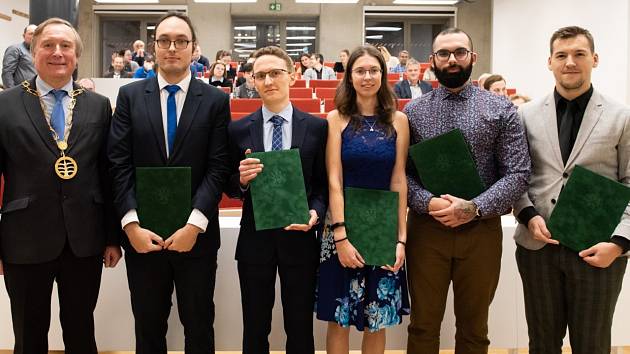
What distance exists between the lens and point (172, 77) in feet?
7.06

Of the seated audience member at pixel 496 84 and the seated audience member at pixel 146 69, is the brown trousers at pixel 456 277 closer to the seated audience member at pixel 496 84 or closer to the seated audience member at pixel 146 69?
the seated audience member at pixel 496 84

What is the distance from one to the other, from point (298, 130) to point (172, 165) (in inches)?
20.1

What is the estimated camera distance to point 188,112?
2119mm

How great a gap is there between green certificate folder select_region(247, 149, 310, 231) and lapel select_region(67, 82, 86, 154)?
68 centimetres

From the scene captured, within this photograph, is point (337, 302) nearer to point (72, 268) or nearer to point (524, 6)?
point (72, 268)

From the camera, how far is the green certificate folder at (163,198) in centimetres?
203

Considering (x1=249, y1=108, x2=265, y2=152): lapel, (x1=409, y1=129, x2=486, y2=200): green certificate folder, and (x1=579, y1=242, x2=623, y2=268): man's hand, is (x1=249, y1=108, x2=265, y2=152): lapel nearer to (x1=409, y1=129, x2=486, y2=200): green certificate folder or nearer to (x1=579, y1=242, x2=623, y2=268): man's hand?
(x1=409, y1=129, x2=486, y2=200): green certificate folder

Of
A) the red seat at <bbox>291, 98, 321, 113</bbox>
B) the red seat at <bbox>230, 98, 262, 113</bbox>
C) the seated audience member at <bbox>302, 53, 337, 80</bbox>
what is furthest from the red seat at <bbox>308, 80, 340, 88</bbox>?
the red seat at <bbox>230, 98, 262, 113</bbox>

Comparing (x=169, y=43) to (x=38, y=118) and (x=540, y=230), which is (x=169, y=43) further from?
(x=540, y=230)

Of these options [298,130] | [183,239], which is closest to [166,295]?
[183,239]

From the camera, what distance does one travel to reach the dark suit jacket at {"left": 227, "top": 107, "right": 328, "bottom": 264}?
214cm

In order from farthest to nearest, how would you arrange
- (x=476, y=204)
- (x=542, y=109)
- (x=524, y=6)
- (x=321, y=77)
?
(x=524, y=6) → (x=321, y=77) → (x=542, y=109) → (x=476, y=204)

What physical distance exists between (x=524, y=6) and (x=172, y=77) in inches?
457

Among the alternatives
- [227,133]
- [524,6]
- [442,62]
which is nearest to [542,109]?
[442,62]
